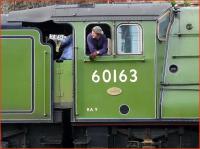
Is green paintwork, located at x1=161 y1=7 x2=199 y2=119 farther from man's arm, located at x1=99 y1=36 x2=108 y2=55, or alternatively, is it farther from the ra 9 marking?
man's arm, located at x1=99 y1=36 x2=108 y2=55

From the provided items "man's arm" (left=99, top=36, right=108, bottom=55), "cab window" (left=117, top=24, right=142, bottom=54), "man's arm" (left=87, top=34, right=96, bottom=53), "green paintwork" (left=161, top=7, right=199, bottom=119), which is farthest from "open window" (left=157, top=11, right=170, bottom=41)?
"man's arm" (left=87, top=34, right=96, bottom=53)

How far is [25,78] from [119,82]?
1.59m

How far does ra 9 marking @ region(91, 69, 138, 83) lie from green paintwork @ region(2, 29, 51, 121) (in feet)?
2.66

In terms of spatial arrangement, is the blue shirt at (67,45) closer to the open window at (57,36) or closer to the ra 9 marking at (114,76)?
the open window at (57,36)

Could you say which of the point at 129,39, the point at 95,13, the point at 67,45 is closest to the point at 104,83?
the point at 129,39

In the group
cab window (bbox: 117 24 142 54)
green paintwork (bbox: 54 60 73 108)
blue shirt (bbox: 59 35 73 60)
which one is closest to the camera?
cab window (bbox: 117 24 142 54)

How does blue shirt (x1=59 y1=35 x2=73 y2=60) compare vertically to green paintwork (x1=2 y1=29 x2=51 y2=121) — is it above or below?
above

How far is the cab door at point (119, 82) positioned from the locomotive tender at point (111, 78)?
0.7 inches

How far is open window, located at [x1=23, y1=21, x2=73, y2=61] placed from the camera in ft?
29.3

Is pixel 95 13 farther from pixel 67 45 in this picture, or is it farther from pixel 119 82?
pixel 119 82

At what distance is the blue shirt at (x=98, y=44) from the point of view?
8.56m

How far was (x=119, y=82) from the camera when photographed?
8492 mm

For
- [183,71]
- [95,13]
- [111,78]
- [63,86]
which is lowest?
[63,86]

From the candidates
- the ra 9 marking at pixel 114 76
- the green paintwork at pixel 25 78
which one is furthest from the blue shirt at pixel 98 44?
the green paintwork at pixel 25 78
